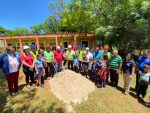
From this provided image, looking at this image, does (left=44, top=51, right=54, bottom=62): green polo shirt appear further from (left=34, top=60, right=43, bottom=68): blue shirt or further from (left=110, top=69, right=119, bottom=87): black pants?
(left=110, top=69, right=119, bottom=87): black pants

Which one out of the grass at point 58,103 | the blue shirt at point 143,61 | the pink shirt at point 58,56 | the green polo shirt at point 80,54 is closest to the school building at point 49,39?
the green polo shirt at point 80,54

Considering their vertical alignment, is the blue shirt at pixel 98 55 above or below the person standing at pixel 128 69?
above

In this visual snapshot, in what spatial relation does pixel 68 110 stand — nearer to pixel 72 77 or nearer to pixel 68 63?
pixel 72 77

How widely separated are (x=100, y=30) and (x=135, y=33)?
138 inches

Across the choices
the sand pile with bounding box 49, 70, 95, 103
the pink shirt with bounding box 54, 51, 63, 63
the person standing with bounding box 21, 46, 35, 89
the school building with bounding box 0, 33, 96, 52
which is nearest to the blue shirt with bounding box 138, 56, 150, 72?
the sand pile with bounding box 49, 70, 95, 103

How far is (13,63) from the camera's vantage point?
6.22 meters

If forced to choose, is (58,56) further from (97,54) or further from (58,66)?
(97,54)

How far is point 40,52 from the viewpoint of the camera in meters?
7.72

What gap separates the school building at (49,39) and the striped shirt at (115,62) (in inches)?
576

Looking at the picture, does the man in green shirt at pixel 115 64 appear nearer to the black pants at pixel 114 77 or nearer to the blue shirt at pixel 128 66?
the black pants at pixel 114 77

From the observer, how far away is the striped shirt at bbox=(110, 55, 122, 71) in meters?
7.61

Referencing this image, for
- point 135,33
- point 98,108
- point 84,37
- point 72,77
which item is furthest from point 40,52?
point 84,37

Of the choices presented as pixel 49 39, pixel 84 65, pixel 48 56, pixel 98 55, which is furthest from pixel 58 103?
pixel 49 39

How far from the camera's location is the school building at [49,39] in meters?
22.3
